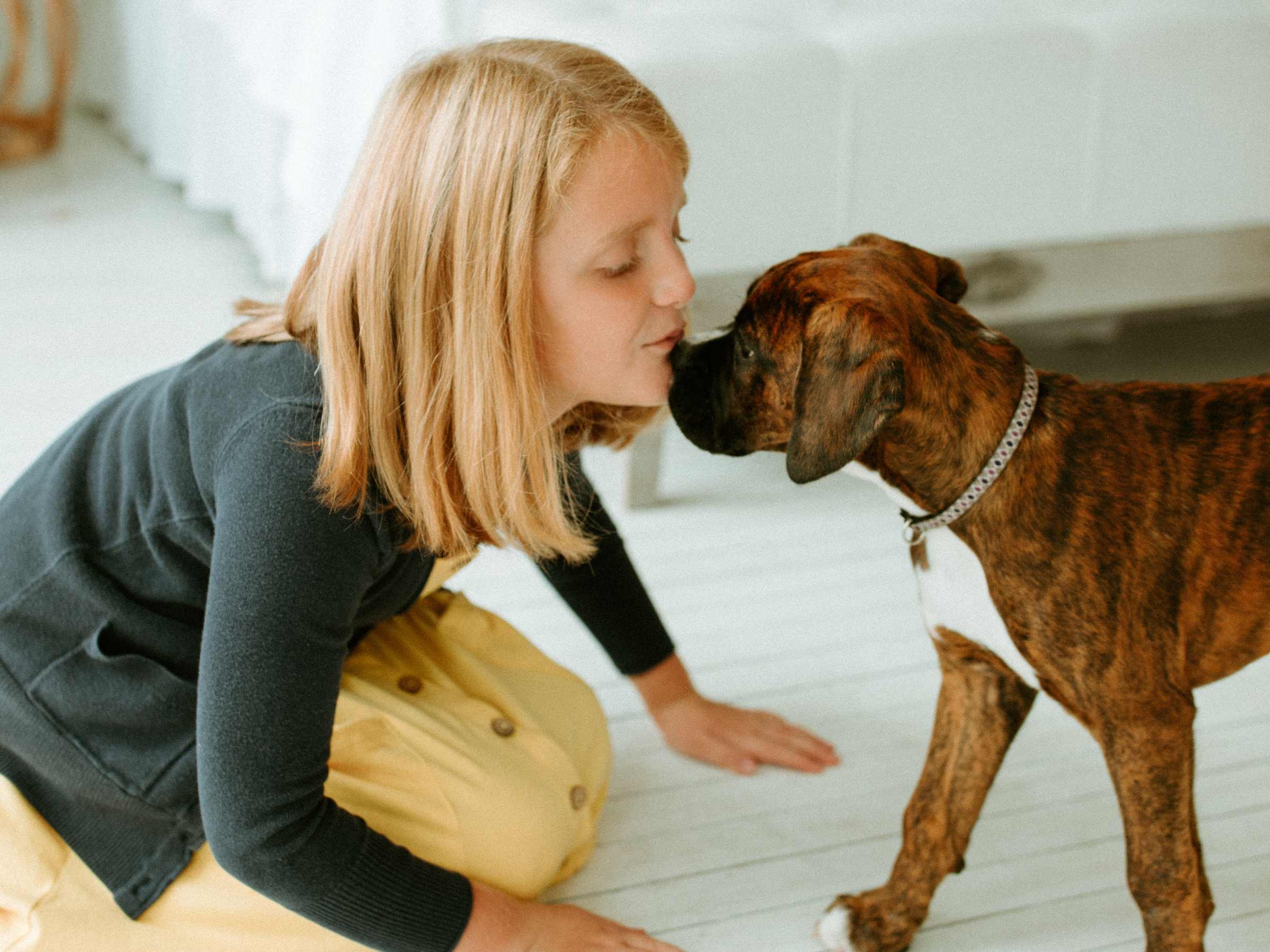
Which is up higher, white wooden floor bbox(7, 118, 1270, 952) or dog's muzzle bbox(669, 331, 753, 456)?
dog's muzzle bbox(669, 331, 753, 456)

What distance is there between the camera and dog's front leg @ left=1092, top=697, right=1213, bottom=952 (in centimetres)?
117

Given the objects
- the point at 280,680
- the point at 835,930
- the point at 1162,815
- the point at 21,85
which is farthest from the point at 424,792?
the point at 21,85

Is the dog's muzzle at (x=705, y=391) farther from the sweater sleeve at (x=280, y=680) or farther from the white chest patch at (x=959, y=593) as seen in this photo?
the sweater sleeve at (x=280, y=680)

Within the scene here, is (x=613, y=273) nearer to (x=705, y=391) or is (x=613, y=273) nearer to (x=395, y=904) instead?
(x=705, y=391)

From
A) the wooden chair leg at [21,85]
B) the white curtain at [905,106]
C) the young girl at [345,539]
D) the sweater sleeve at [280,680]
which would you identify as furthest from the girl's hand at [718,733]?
the wooden chair leg at [21,85]

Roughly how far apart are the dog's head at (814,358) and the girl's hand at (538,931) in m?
0.51

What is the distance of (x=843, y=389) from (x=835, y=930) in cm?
68

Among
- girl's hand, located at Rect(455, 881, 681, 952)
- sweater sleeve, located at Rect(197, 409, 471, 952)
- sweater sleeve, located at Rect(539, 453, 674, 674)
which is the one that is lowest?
girl's hand, located at Rect(455, 881, 681, 952)

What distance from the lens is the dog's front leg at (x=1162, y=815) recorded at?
3.83 feet

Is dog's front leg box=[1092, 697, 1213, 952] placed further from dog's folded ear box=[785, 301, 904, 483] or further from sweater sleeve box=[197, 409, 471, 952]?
sweater sleeve box=[197, 409, 471, 952]

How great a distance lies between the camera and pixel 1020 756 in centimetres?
177

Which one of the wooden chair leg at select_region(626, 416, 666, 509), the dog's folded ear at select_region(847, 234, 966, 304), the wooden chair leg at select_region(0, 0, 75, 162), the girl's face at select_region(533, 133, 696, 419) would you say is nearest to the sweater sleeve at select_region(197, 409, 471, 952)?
the girl's face at select_region(533, 133, 696, 419)

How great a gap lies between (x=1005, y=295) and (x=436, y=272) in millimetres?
1671

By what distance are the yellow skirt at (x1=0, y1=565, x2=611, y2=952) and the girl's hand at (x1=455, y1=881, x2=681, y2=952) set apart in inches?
3.5
